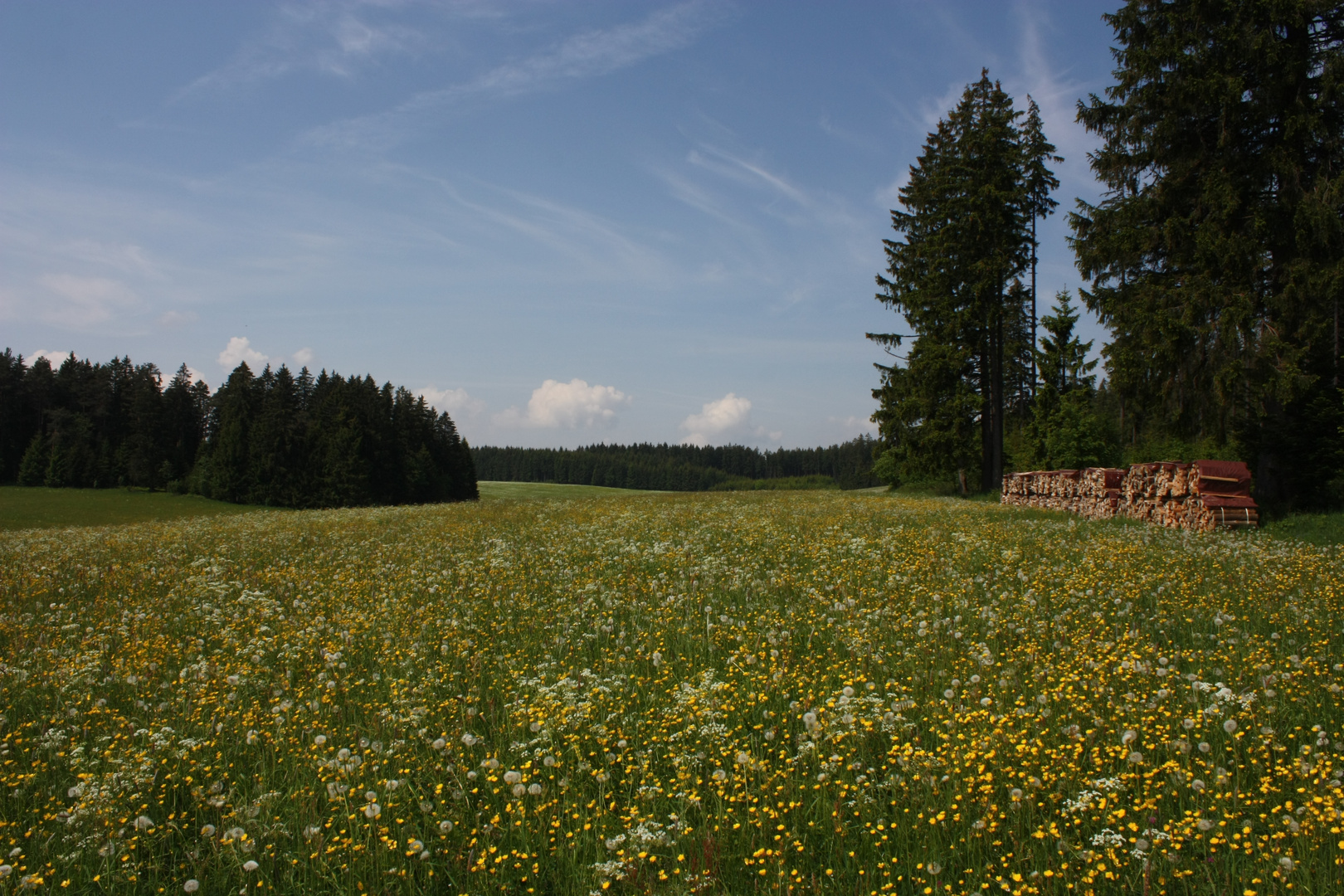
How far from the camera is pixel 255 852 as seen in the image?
349 cm

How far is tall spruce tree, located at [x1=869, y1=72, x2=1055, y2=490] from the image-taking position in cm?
2970

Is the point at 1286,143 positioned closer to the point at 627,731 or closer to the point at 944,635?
the point at 944,635

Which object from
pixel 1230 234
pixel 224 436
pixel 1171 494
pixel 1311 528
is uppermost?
pixel 1230 234

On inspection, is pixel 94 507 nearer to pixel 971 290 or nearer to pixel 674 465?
pixel 971 290

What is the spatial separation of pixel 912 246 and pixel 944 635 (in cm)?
3415

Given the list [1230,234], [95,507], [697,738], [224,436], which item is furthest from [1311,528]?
[224,436]

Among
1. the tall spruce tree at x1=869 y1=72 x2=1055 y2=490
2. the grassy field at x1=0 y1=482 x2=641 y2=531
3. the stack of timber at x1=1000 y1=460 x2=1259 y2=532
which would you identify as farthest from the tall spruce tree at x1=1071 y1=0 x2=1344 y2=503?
the grassy field at x1=0 y1=482 x2=641 y2=531

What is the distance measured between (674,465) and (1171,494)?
14298cm

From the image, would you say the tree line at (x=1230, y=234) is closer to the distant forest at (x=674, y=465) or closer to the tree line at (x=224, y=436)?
the tree line at (x=224, y=436)

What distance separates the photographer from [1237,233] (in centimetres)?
1722

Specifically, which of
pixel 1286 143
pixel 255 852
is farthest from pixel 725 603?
pixel 1286 143

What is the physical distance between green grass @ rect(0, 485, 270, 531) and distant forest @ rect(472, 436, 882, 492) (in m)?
88.1

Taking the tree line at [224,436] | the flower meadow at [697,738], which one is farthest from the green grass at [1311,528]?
the tree line at [224,436]

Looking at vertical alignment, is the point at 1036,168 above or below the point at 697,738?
above
